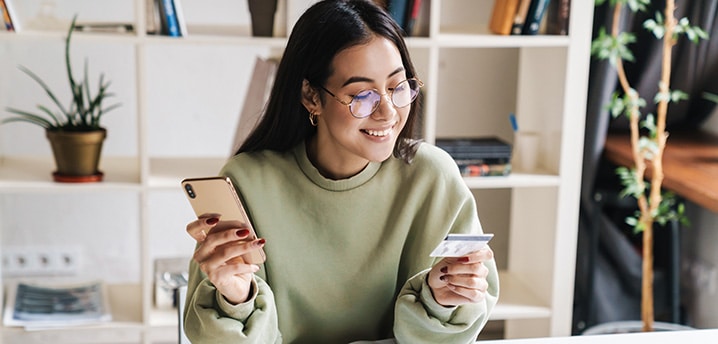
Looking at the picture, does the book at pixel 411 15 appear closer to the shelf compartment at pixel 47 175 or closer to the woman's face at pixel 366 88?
the shelf compartment at pixel 47 175

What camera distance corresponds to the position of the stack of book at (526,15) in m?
2.56

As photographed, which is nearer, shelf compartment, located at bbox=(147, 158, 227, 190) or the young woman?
the young woman

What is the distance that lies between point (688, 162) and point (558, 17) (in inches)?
27.7

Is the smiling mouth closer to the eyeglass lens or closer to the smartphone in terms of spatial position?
the eyeglass lens

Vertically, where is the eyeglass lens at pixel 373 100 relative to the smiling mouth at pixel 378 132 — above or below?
above

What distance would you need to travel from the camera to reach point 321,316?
5.24ft

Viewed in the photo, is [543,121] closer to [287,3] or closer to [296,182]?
[287,3]

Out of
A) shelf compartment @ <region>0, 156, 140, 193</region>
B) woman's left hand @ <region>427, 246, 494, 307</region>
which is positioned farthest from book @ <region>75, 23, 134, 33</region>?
woman's left hand @ <region>427, 246, 494, 307</region>

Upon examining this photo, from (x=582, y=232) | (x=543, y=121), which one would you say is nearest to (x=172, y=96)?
(x=543, y=121)

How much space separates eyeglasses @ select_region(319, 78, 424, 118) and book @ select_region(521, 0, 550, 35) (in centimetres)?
118

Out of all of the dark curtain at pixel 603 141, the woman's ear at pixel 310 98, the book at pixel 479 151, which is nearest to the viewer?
the woman's ear at pixel 310 98

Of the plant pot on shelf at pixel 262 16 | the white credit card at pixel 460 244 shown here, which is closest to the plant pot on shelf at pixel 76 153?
the plant pot on shelf at pixel 262 16

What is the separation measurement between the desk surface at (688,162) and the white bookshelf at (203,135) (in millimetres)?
326

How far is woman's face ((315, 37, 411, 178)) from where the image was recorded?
1.46 meters
